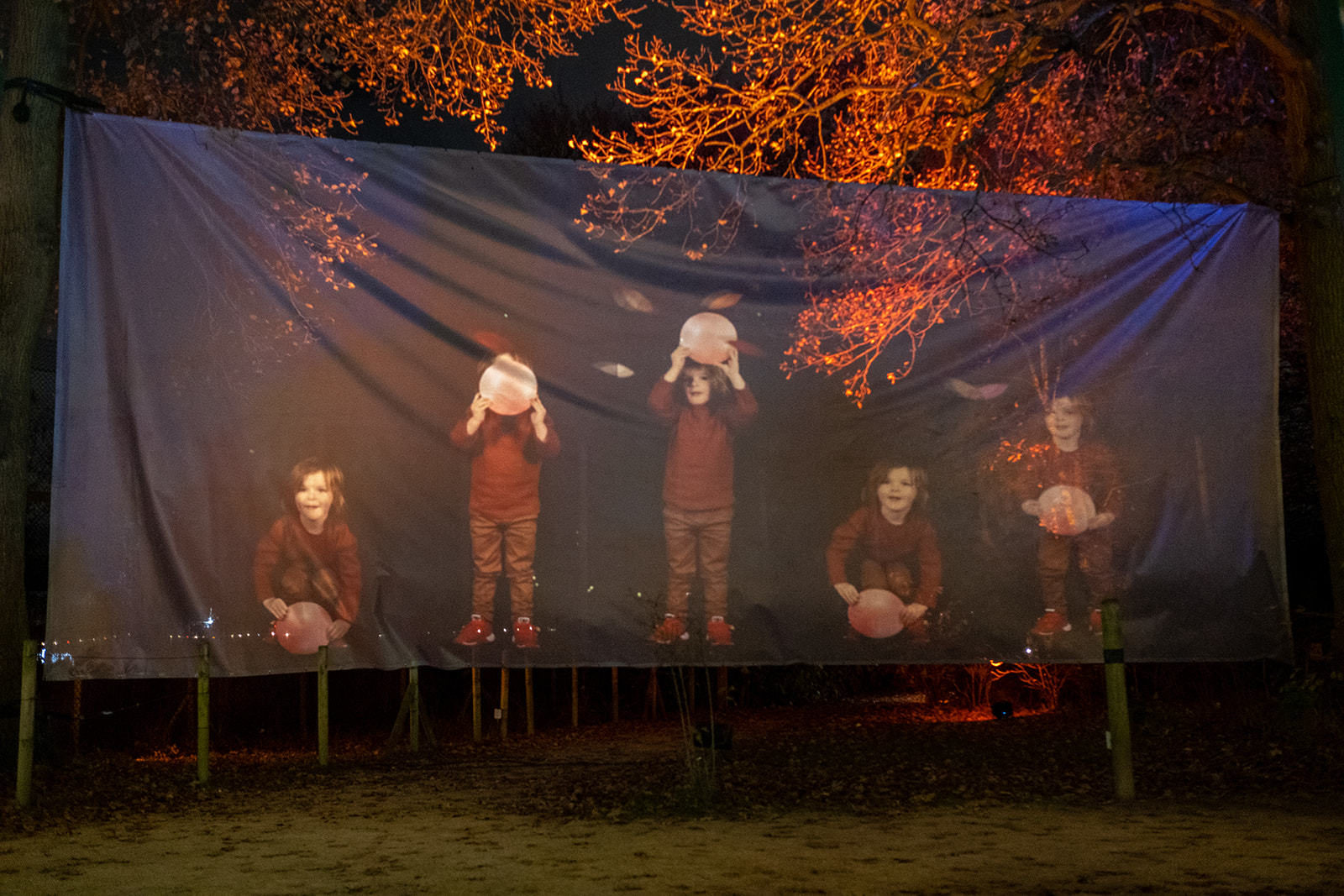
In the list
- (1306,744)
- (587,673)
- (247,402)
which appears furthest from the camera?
(587,673)

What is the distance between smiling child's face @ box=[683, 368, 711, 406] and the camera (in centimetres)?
649

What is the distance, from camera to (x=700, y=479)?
253 inches

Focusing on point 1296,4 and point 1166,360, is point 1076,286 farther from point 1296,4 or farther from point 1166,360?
point 1296,4

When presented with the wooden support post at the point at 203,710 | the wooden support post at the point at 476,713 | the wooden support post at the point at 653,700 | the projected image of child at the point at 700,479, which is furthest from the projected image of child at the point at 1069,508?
the wooden support post at the point at 653,700

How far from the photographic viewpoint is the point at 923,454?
6.70 metres

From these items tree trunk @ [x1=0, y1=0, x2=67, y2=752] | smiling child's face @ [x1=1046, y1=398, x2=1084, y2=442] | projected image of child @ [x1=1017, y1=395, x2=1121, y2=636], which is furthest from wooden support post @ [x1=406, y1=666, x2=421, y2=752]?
smiling child's face @ [x1=1046, y1=398, x2=1084, y2=442]

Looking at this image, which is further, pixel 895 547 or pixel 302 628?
pixel 895 547

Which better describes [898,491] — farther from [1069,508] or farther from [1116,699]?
[1116,699]

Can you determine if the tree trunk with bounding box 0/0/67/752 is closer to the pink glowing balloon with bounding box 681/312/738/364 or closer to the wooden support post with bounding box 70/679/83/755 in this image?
the pink glowing balloon with bounding box 681/312/738/364

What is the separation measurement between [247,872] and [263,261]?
2850 millimetres

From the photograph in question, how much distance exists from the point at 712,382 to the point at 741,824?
2261 mm

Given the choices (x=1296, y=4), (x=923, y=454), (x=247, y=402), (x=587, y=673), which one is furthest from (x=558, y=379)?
(x=587, y=673)

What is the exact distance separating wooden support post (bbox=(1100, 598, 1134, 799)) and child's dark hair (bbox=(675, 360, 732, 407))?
2.11 meters

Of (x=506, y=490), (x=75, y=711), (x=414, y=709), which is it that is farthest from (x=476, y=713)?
(x=506, y=490)
